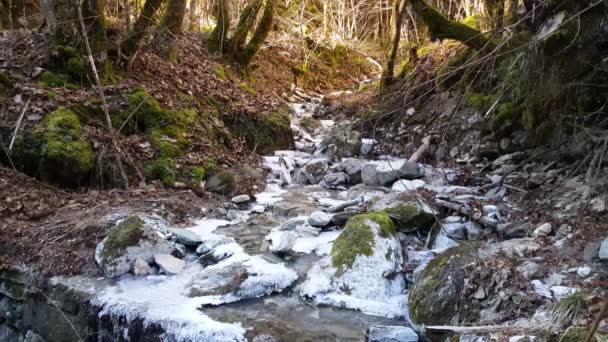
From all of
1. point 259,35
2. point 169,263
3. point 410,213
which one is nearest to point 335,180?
point 410,213

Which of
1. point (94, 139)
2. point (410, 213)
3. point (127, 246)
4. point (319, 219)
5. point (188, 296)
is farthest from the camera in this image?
point (94, 139)

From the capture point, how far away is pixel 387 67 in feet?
35.8

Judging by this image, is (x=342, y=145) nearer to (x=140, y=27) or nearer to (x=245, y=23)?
(x=140, y=27)

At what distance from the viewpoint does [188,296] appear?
439 centimetres

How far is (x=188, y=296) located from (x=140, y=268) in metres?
0.69

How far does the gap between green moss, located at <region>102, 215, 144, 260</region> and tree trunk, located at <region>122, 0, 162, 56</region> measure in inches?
160

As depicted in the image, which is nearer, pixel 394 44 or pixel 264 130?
pixel 264 130

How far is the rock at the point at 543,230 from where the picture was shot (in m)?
4.61

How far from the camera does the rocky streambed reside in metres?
3.83

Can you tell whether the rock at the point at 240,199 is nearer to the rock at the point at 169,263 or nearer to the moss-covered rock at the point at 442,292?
the rock at the point at 169,263

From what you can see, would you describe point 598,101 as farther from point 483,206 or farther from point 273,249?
point 273,249

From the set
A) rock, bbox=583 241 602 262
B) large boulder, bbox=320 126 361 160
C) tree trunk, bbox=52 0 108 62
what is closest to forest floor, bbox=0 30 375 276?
tree trunk, bbox=52 0 108 62

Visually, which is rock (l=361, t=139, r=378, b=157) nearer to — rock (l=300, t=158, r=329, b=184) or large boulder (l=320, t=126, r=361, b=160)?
large boulder (l=320, t=126, r=361, b=160)

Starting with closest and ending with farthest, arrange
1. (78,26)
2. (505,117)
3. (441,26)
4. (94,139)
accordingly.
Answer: (94,139) → (505,117) → (78,26) → (441,26)
